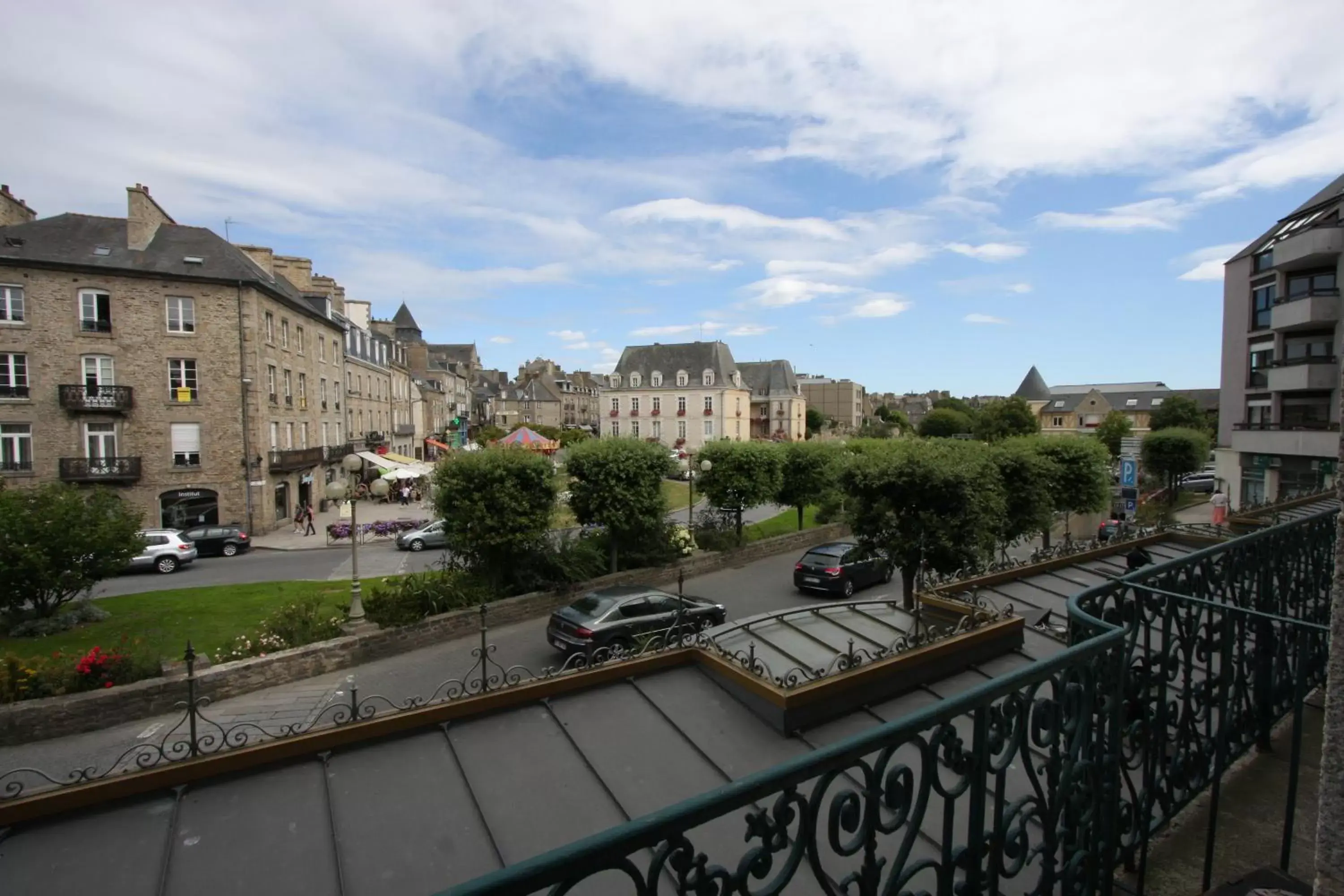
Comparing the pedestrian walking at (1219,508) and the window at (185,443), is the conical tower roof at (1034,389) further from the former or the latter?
→ the window at (185,443)

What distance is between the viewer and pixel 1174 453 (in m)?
35.8

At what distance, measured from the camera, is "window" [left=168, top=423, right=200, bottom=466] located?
26.4 metres

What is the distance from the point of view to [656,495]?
1897 centimetres

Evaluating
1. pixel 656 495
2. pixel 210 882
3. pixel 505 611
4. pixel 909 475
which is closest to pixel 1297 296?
pixel 909 475

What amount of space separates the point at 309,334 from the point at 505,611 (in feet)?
81.2

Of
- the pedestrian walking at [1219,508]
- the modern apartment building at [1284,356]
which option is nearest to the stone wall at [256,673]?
the pedestrian walking at [1219,508]

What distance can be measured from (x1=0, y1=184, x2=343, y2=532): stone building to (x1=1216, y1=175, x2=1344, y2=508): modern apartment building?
42482mm

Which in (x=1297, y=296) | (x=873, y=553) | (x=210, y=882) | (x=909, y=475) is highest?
(x=1297, y=296)

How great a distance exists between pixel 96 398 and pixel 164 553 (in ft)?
27.6

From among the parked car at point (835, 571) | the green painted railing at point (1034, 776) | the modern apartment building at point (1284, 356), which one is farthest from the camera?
the modern apartment building at point (1284, 356)

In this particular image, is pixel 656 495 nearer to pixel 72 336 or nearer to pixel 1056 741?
pixel 1056 741

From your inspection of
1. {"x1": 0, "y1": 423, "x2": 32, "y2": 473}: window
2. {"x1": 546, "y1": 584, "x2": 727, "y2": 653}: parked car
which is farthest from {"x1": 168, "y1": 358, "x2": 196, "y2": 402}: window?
{"x1": 546, "y1": 584, "x2": 727, "y2": 653}: parked car

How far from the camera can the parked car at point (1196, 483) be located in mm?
43938

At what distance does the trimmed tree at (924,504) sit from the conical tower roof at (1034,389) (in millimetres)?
88023
